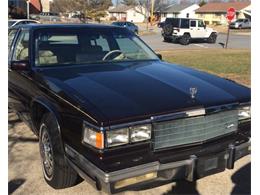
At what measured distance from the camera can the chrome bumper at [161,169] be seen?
296 cm

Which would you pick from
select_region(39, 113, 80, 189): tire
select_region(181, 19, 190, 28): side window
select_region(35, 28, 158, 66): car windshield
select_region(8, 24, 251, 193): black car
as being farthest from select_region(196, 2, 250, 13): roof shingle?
select_region(39, 113, 80, 189): tire

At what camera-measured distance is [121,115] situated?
10.1 ft

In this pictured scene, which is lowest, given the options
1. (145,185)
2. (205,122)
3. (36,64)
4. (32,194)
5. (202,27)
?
(32,194)

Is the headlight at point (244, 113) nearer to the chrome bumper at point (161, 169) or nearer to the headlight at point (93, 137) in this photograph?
the chrome bumper at point (161, 169)

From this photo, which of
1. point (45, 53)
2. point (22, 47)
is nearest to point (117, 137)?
point (45, 53)

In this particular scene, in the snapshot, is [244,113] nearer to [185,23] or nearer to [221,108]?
[221,108]

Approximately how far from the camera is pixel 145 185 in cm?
311

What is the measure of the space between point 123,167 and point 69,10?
68.2 meters

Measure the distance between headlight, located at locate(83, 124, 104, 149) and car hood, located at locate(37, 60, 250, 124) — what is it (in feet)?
0.41

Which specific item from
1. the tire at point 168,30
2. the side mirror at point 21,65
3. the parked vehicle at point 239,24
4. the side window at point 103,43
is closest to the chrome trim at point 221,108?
the side window at point 103,43

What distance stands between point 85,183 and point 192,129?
1369 mm

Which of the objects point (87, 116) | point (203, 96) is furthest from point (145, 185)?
point (203, 96)

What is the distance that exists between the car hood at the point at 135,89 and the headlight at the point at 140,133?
0.28 feet

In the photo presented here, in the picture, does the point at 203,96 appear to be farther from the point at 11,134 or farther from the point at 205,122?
the point at 11,134
